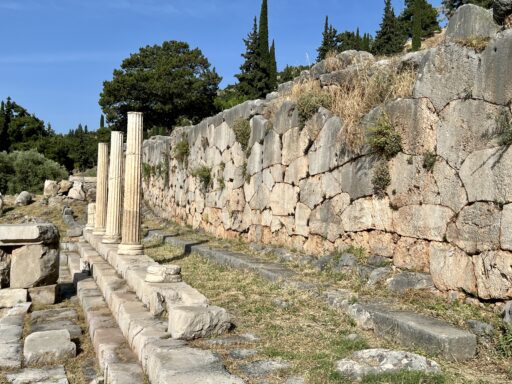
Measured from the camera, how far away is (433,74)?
19.0 feet

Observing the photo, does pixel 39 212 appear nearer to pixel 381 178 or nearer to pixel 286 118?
pixel 286 118

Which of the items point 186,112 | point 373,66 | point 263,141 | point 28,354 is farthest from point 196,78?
point 28,354

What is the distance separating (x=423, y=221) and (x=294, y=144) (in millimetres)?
3560

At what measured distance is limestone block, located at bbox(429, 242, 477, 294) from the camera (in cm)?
501

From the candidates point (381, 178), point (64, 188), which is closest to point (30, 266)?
point (381, 178)

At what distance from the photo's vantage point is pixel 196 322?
4.53 m

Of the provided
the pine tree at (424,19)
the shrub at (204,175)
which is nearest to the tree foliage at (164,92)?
the pine tree at (424,19)

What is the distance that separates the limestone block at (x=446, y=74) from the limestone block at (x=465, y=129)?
130 millimetres

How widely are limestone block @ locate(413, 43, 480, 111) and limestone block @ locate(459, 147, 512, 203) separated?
0.74 metres

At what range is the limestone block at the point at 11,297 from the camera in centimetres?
715

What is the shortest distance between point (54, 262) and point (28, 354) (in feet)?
9.45

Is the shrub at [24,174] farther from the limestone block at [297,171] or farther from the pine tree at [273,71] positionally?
the limestone block at [297,171]

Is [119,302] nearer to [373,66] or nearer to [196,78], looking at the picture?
[373,66]

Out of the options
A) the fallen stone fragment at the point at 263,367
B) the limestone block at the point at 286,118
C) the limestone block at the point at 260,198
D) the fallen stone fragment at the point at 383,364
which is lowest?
the fallen stone fragment at the point at 263,367
